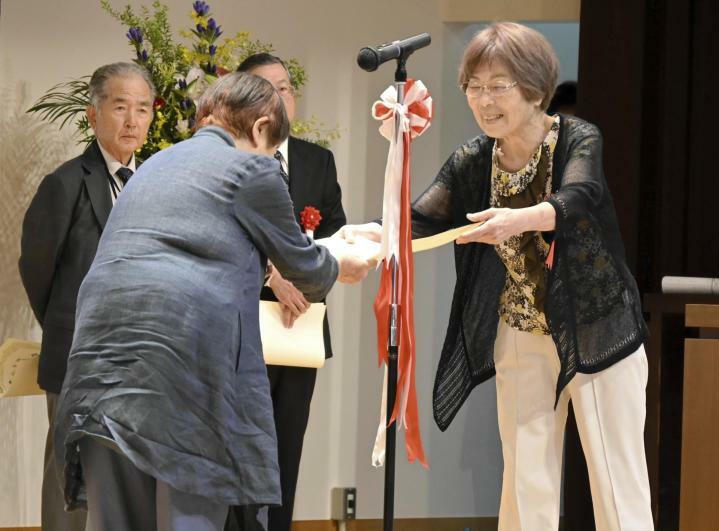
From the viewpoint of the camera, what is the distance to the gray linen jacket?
2.28 m

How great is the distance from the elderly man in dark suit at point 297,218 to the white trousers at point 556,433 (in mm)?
1029

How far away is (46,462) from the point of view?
380 cm

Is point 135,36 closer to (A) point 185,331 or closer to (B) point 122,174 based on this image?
(B) point 122,174

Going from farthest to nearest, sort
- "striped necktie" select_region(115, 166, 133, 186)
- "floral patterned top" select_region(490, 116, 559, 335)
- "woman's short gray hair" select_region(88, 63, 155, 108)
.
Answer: "woman's short gray hair" select_region(88, 63, 155, 108) → "striped necktie" select_region(115, 166, 133, 186) → "floral patterned top" select_region(490, 116, 559, 335)

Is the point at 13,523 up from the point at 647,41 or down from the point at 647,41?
down

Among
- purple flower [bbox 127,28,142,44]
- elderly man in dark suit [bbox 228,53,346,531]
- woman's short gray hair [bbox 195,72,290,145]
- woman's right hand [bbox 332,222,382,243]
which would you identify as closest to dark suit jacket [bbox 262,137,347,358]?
elderly man in dark suit [bbox 228,53,346,531]

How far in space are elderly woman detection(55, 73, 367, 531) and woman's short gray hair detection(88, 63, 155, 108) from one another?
162cm

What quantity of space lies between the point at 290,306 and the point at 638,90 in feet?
6.14

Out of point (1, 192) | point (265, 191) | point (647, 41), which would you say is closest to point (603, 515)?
point (265, 191)

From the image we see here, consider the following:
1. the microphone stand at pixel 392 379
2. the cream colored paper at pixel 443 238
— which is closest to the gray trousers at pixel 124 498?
the microphone stand at pixel 392 379

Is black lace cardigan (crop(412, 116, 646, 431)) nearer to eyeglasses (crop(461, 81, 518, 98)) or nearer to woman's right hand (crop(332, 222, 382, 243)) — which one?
eyeglasses (crop(461, 81, 518, 98))

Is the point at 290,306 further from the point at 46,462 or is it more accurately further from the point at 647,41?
the point at 647,41

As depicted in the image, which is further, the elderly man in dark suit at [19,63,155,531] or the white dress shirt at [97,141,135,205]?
the white dress shirt at [97,141,135,205]

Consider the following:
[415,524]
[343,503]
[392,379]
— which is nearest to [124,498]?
[392,379]
